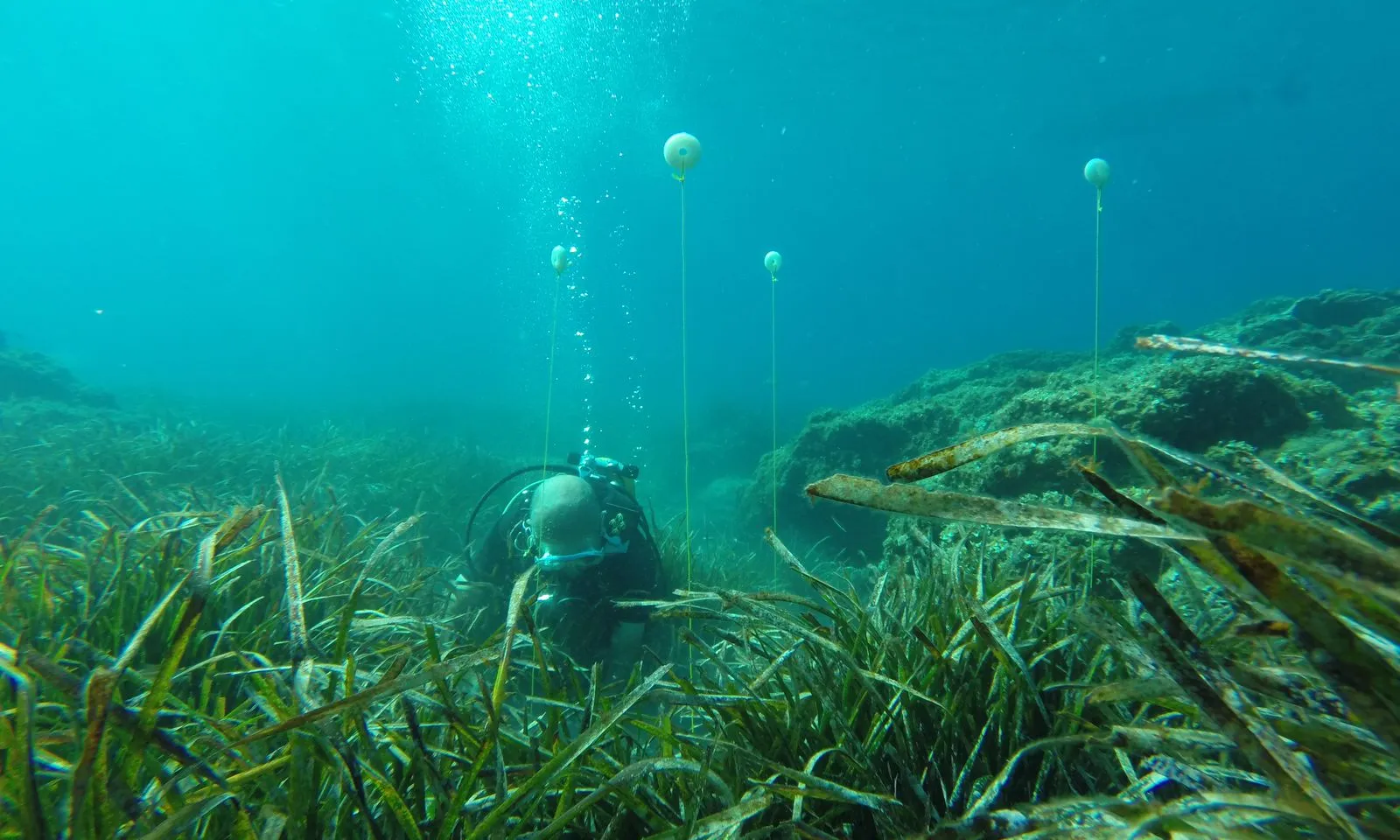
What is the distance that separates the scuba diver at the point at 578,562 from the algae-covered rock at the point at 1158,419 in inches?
88.9

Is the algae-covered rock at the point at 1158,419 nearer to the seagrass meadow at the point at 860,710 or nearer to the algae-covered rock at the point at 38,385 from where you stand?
the seagrass meadow at the point at 860,710

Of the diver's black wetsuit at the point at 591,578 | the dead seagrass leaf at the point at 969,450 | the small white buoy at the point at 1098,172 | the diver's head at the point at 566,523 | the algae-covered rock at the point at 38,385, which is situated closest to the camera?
the dead seagrass leaf at the point at 969,450

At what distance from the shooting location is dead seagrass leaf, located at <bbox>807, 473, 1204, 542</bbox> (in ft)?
2.70

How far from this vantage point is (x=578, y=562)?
4.08 m

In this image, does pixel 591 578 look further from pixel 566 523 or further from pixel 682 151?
pixel 682 151

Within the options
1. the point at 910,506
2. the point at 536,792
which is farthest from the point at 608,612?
the point at 910,506

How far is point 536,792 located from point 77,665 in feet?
7.38

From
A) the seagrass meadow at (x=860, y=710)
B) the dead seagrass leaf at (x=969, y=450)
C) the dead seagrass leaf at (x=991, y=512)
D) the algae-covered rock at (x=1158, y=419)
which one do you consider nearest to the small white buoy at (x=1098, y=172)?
the algae-covered rock at (x=1158, y=419)

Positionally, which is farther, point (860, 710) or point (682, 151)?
point (682, 151)

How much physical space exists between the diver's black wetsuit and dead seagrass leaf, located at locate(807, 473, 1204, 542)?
3.26 m

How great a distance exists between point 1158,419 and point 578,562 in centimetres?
462

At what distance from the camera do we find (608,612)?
14.4 feet

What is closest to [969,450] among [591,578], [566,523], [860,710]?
[860,710]

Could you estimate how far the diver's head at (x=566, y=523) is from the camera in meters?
4.02
